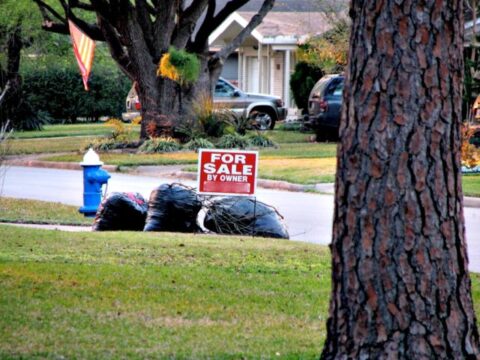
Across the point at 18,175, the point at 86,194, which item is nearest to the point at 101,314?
the point at 86,194

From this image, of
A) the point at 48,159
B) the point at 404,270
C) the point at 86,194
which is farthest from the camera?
the point at 48,159

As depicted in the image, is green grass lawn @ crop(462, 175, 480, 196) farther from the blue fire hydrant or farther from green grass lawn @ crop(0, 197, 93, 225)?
green grass lawn @ crop(0, 197, 93, 225)

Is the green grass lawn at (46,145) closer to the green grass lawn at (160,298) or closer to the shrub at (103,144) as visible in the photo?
the shrub at (103,144)

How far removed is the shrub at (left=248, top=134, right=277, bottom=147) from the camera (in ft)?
87.3

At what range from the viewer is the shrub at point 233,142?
25.2 metres

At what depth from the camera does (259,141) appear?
87.9 ft

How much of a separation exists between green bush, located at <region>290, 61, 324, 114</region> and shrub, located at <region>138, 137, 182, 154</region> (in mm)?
10735

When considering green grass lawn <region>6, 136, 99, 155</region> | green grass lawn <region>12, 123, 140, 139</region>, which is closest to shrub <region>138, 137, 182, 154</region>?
green grass lawn <region>6, 136, 99, 155</region>

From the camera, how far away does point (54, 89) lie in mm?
43281

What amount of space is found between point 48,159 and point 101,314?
18.5 m

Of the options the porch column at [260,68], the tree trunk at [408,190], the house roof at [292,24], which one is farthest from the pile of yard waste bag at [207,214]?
the porch column at [260,68]

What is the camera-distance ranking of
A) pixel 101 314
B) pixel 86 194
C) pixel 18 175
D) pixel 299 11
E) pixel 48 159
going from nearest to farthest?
pixel 101 314
pixel 86 194
pixel 18 175
pixel 48 159
pixel 299 11

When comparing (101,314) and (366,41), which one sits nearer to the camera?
(366,41)

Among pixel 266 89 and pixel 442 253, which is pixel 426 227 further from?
pixel 266 89
